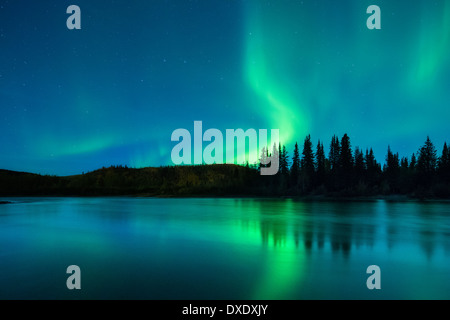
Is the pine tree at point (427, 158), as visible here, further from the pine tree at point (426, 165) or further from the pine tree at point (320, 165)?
the pine tree at point (320, 165)

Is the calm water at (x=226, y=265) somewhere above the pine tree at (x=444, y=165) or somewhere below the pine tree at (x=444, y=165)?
below

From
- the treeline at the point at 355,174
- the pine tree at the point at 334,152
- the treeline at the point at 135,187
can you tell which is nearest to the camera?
the treeline at the point at 355,174

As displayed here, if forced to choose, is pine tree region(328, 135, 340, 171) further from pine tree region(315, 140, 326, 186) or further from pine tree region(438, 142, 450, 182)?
pine tree region(438, 142, 450, 182)

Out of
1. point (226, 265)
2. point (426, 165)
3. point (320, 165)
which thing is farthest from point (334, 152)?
point (226, 265)

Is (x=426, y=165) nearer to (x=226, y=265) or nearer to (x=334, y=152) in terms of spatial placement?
(x=334, y=152)

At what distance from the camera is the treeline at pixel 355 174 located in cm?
6669

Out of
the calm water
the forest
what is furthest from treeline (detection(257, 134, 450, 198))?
the calm water

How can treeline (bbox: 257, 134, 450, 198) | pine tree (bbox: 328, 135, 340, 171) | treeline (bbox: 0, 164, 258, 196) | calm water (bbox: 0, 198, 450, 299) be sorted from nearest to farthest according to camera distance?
calm water (bbox: 0, 198, 450, 299)
treeline (bbox: 257, 134, 450, 198)
pine tree (bbox: 328, 135, 340, 171)
treeline (bbox: 0, 164, 258, 196)


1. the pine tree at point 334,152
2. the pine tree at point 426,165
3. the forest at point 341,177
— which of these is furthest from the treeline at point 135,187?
the pine tree at point 426,165

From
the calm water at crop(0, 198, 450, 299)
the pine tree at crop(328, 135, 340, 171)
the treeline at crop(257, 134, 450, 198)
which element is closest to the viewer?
the calm water at crop(0, 198, 450, 299)

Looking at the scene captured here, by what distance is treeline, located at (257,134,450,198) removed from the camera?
219 ft

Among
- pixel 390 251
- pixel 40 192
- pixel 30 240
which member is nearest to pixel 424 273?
pixel 390 251

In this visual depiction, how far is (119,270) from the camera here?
8.61m
